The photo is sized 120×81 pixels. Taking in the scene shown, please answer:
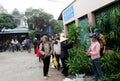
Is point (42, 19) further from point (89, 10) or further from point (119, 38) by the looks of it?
point (119, 38)

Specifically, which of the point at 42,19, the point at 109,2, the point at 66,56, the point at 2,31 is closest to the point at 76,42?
the point at 66,56

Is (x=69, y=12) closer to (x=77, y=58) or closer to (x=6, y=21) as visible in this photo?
(x=77, y=58)

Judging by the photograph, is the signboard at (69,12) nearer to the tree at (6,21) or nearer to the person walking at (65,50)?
the person walking at (65,50)

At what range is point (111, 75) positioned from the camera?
23.5 ft

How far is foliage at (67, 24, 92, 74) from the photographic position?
8.52 meters

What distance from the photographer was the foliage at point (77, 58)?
8516mm

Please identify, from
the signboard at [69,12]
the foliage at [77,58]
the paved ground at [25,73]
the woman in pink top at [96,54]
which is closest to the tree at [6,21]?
the signboard at [69,12]

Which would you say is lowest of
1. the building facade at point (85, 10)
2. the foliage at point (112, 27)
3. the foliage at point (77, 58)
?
the foliage at point (77, 58)

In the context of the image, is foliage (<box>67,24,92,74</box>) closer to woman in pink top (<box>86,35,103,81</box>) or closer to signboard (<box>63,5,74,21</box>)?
woman in pink top (<box>86,35,103,81</box>)

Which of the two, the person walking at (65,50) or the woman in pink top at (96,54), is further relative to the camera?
the person walking at (65,50)

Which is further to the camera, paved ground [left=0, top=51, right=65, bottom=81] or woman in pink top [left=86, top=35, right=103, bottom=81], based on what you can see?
paved ground [left=0, top=51, right=65, bottom=81]

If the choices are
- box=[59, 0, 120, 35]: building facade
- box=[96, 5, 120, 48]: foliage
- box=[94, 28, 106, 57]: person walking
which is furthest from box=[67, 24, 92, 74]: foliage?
box=[96, 5, 120, 48]: foliage

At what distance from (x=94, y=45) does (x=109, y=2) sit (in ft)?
6.75

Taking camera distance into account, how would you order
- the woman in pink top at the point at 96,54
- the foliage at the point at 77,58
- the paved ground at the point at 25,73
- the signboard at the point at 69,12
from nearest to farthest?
the woman in pink top at the point at 96,54
the foliage at the point at 77,58
the paved ground at the point at 25,73
the signboard at the point at 69,12
